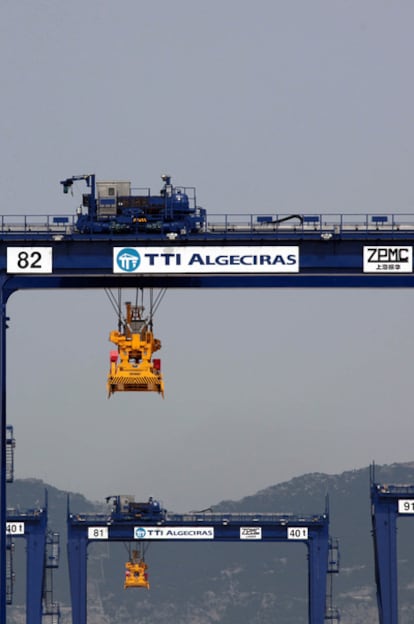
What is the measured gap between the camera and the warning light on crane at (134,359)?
64.0 meters

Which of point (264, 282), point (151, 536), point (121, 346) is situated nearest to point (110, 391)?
point (121, 346)

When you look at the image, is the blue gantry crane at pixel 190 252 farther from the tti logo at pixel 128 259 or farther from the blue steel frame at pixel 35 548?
the blue steel frame at pixel 35 548

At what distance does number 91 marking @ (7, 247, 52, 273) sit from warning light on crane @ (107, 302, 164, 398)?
3.82 m

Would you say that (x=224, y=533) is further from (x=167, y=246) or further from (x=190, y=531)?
(x=167, y=246)

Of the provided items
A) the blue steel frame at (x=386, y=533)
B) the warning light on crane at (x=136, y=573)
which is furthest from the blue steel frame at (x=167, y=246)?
the warning light on crane at (x=136, y=573)

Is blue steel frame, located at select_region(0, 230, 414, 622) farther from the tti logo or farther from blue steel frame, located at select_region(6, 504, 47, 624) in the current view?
blue steel frame, located at select_region(6, 504, 47, 624)

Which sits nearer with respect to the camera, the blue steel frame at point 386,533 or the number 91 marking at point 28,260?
the number 91 marking at point 28,260

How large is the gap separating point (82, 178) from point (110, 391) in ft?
22.3

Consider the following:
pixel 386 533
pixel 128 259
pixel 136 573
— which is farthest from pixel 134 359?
pixel 136 573

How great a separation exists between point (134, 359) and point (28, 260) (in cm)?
502

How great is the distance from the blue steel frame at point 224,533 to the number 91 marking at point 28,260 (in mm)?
37536

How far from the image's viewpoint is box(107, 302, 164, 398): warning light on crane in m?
64.0

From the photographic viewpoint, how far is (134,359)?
65.0 meters

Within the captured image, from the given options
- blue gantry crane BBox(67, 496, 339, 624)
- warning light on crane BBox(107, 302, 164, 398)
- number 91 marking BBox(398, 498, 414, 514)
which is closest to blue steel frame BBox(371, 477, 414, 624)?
number 91 marking BBox(398, 498, 414, 514)
